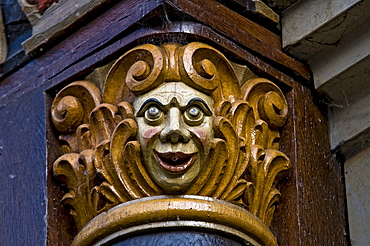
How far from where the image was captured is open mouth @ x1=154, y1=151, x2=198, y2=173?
2.20m

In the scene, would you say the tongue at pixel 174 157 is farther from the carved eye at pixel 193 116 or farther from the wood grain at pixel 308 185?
the wood grain at pixel 308 185

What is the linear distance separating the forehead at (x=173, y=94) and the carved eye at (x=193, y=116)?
0.05ft

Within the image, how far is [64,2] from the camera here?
2502mm

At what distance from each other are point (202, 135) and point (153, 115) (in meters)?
0.09

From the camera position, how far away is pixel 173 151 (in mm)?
2195

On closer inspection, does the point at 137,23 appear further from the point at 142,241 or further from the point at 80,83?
the point at 142,241

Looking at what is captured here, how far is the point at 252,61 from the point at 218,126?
0.64ft

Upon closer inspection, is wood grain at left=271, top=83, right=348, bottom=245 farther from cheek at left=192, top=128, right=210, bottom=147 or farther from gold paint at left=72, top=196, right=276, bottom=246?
cheek at left=192, top=128, right=210, bottom=147

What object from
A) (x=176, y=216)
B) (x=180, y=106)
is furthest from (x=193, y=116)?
(x=176, y=216)

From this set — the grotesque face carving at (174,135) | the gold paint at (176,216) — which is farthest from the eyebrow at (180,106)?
the gold paint at (176,216)

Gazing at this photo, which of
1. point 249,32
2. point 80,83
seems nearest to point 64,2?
point 80,83

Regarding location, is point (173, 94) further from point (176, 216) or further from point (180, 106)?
point (176, 216)

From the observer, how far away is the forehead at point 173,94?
2.23m

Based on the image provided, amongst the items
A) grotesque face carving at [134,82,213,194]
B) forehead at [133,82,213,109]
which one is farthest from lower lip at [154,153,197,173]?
forehead at [133,82,213,109]
